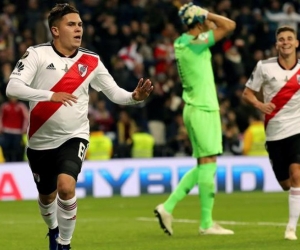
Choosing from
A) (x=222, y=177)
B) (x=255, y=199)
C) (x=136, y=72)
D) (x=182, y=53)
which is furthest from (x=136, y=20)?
(x=182, y=53)

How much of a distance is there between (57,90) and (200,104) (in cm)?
351

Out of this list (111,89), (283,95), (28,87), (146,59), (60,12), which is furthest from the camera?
(146,59)

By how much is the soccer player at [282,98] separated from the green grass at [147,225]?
0.93 m

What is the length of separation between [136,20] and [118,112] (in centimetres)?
394

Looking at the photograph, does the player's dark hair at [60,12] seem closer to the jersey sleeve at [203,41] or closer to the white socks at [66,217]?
the white socks at [66,217]

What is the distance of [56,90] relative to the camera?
32.8ft

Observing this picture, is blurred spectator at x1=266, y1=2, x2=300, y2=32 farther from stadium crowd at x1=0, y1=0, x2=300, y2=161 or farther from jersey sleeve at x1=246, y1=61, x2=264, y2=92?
jersey sleeve at x1=246, y1=61, x2=264, y2=92

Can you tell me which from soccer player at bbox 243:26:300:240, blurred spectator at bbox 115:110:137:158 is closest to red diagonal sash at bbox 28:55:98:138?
soccer player at bbox 243:26:300:240

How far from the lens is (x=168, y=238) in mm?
12633

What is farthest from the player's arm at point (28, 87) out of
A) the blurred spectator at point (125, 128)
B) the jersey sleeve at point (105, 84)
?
the blurred spectator at point (125, 128)

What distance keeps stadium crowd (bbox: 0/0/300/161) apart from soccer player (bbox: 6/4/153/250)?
38.3ft

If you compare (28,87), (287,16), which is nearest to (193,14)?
(28,87)

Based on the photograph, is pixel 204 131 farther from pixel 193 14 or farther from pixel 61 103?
pixel 61 103

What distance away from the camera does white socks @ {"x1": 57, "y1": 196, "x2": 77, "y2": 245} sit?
9.68 meters
